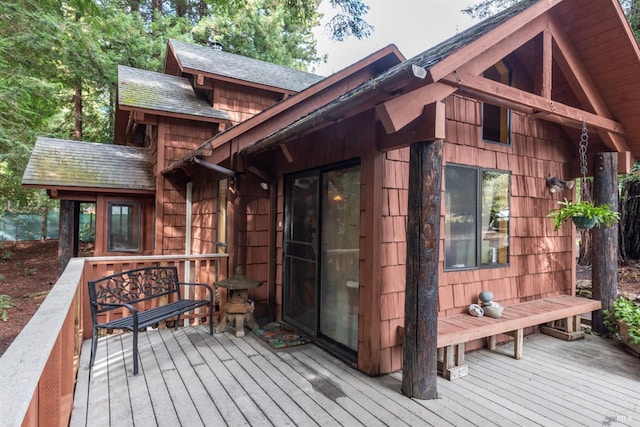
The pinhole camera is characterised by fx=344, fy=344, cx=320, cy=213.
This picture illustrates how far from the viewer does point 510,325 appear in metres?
3.43

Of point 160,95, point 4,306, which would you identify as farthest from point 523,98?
point 4,306

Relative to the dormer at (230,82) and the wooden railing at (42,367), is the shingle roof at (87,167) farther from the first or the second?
the wooden railing at (42,367)

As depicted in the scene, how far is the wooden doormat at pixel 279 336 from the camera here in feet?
12.6

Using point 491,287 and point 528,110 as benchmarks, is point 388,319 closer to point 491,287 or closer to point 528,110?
point 491,287

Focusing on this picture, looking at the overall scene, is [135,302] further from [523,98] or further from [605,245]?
[605,245]

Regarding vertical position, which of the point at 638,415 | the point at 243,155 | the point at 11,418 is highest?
the point at 243,155

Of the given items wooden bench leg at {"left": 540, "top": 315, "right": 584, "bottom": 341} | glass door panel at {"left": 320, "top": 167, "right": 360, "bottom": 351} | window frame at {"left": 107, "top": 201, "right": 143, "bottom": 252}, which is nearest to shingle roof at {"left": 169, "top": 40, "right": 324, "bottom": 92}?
window frame at {"left": 107, "top": 201, "right": 143, "bottom": 252}

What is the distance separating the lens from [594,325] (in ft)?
14.6

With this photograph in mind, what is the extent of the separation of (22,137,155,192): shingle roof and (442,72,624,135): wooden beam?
6573mm

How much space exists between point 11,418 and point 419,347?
2457mm

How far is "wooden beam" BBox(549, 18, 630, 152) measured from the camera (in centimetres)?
339

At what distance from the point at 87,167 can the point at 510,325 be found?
8122 millimetres

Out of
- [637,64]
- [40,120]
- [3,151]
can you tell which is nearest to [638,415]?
[637,64]

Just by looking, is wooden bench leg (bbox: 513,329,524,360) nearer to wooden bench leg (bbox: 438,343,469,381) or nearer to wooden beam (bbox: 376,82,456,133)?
wooden bench leg (bbox: 438,343,469,381)
